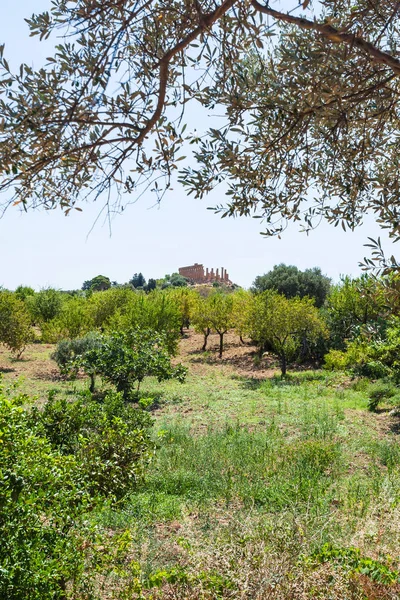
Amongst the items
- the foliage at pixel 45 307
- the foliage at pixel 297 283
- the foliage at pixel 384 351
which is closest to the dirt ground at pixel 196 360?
the foliage at pixel 45 307

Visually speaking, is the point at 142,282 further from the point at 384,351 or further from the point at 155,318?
the point at 384,351

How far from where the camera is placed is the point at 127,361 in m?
13.4

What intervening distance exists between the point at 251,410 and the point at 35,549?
10.3 meters

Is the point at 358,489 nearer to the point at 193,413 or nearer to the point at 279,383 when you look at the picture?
the point at 193,413

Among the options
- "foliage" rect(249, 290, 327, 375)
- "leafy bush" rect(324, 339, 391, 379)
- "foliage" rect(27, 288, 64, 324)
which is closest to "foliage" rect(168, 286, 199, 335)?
"foliage" rect(27, 288, 64, 324)

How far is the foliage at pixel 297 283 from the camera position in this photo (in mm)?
35656

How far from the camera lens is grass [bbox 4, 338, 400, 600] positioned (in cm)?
301

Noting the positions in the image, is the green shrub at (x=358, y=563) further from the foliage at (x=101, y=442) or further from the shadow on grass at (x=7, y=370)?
the shadow on grass at (x=7, y=370)

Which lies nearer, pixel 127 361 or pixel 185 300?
pixel 127 361

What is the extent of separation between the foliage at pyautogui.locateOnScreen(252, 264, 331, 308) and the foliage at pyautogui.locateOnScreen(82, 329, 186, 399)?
72.8 feet

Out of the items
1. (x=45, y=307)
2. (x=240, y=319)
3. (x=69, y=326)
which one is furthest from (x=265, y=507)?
(x=45, y=307)

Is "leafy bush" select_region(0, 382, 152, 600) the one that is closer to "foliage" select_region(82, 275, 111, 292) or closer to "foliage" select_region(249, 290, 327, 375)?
"foliage" select_region(249, 290, 327, 375)

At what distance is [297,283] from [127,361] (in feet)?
79.6

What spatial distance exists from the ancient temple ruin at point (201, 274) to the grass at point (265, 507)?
7136 cm
